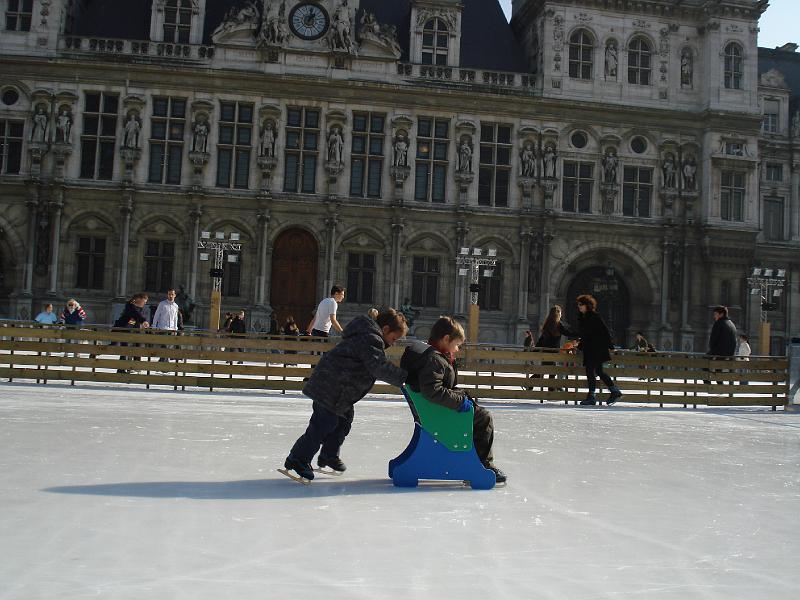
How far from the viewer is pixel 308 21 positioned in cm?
3091

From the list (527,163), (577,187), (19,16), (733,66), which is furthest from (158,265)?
(733,66)

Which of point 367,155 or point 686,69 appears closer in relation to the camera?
point 367,155

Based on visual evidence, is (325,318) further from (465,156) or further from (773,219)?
(773,219)

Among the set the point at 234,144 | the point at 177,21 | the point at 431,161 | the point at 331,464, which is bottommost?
the point at 331,464

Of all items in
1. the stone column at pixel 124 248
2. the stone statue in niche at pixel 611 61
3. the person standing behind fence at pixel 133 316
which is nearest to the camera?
the person standing behind fence at pixel 133 316

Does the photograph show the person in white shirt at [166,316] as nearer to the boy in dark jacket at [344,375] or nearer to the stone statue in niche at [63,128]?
the boy in dark jacket at [344,375]

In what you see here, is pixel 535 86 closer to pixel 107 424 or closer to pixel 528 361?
pixel 528 361

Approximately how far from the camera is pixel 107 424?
30.0 feet

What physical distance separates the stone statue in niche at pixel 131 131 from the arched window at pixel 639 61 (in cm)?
1915

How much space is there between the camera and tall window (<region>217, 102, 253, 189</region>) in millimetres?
30094

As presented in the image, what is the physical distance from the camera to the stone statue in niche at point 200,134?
29766mm

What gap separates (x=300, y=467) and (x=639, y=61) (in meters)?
30.6

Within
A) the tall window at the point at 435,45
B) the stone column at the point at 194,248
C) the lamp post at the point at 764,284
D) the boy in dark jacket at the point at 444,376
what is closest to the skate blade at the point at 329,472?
the boy in dark jacket at the point at 444,376

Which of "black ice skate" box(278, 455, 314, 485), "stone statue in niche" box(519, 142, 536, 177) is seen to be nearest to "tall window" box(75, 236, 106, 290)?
"stone statue in niche" box(519, 142, 536, 177)
